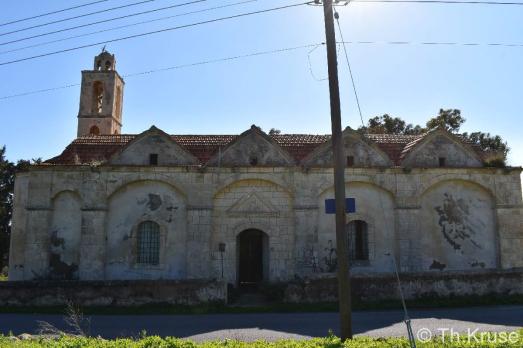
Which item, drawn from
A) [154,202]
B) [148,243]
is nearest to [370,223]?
[154,202]

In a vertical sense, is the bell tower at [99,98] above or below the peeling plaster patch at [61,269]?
above

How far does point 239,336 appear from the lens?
10711mm

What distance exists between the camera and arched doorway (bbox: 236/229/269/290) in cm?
2127

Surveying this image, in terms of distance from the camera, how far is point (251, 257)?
850 inches

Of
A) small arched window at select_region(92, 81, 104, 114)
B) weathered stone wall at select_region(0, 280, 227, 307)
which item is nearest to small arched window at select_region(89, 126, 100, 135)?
small arched window at select_region(92, 81, 104, 114)

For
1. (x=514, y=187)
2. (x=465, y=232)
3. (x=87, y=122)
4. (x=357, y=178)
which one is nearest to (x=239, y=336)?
(x=357, y=178)

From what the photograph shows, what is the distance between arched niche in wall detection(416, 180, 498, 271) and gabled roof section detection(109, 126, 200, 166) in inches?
427

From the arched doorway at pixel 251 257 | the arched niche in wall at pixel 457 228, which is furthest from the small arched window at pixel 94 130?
the arched niche in wall at pixel 457 228

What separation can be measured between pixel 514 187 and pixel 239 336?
1692cm

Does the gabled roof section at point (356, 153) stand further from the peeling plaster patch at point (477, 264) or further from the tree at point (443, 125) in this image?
the tree at point (443, 125)

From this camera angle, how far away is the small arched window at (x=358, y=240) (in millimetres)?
21125

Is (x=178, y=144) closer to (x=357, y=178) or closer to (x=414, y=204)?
(x=357, y=178)

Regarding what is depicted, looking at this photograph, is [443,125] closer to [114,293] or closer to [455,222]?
[455,222]

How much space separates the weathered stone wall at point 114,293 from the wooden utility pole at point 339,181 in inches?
309
